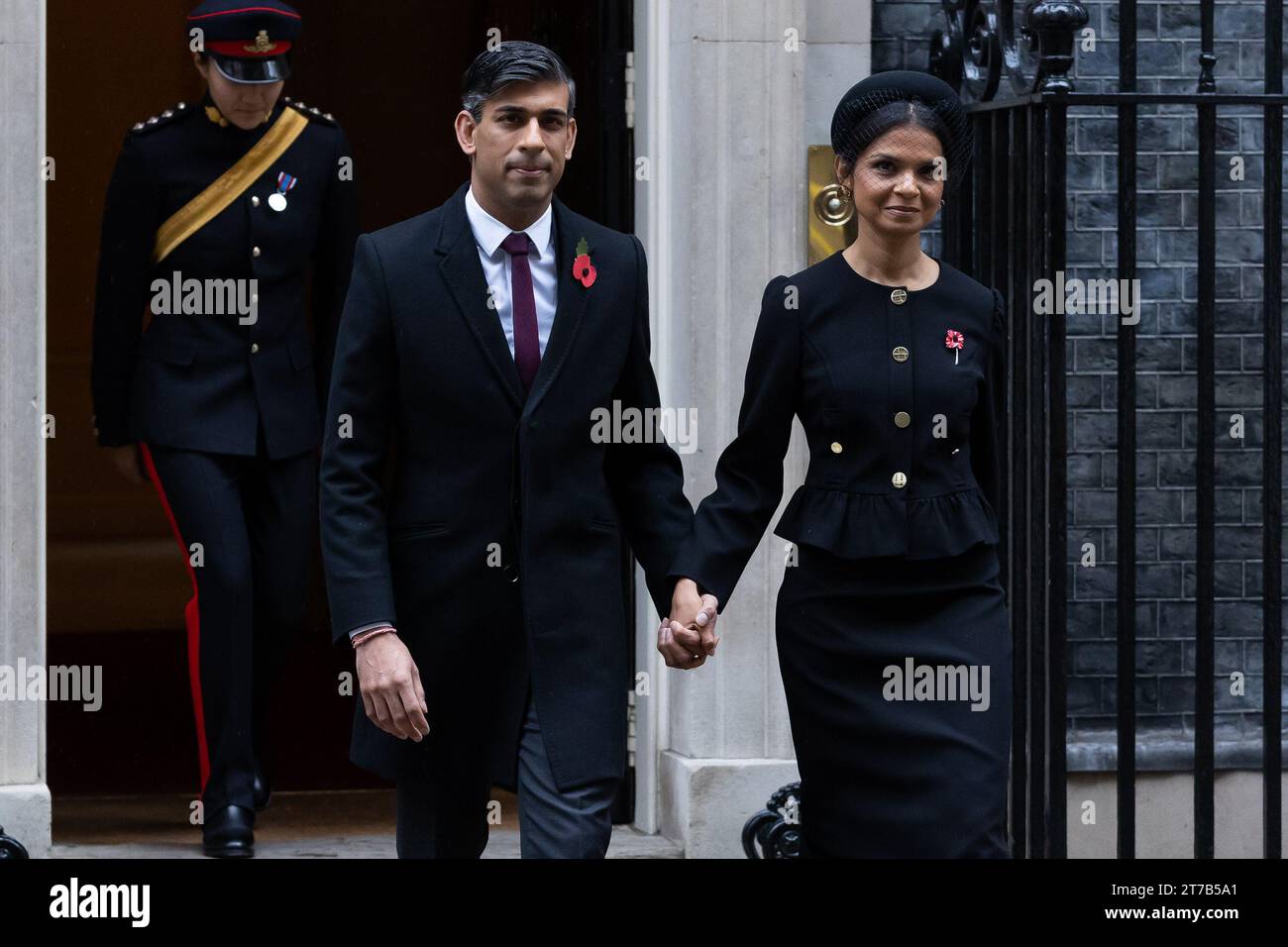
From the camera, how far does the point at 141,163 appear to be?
6.80 m

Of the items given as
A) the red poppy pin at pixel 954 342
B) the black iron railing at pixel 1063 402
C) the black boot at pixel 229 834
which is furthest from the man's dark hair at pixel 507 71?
the black boot at pixel 229 834

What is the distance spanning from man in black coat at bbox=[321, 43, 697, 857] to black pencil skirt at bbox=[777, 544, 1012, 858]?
427mm

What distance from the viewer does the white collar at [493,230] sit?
15.8 feet

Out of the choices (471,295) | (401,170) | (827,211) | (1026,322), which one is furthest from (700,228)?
(401,170)

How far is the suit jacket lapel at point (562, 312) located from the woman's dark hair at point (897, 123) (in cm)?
60

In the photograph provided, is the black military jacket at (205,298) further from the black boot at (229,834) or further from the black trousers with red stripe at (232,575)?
the black boot at (229,834)

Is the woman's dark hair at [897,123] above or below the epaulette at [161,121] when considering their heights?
below

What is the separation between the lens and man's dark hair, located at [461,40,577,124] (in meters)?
4.69

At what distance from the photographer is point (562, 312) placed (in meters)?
4.77

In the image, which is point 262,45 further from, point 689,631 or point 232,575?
point 689,631

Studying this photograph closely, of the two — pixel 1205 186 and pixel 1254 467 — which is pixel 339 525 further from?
pixel 1254 467

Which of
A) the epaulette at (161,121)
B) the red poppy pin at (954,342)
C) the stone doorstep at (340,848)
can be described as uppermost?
the epaulette at (161,121)

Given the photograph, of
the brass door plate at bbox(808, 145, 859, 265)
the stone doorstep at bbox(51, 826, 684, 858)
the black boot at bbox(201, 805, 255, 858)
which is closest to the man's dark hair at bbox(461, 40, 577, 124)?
the brass door plate at bbox(808, 145, 859, 265)
